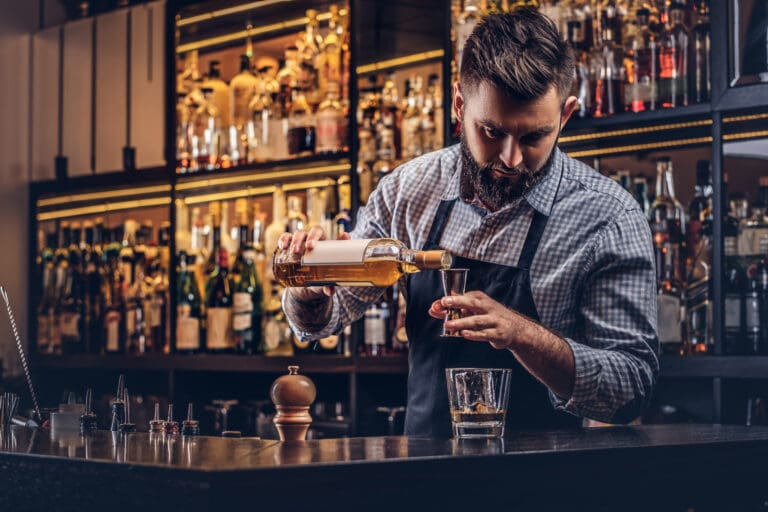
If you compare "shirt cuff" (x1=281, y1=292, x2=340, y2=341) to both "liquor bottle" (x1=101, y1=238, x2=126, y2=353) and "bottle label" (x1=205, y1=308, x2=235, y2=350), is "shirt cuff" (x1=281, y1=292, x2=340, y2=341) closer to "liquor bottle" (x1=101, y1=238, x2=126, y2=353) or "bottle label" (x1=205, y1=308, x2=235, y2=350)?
"bottle label" (x1=205, y1=308, x2=235, y2=350)

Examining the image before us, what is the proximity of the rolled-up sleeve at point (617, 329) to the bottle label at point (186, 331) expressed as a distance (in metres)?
1.99

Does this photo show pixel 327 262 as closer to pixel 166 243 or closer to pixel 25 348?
pixel 166 243

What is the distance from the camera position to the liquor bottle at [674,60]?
2826 mm

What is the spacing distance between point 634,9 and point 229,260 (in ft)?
5.37

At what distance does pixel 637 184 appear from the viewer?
3031mm

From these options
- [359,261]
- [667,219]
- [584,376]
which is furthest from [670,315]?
[359,261]

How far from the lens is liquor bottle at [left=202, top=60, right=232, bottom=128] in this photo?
4.00 m

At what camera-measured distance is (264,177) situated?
379 cm

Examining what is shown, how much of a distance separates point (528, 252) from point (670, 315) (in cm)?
86

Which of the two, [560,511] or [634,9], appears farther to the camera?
[634,9]

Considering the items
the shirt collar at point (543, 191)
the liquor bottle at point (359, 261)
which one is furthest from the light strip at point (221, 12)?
the liquor bottle at point (359, 261)

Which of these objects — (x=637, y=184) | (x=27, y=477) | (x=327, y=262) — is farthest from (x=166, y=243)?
(x=27, y=477)

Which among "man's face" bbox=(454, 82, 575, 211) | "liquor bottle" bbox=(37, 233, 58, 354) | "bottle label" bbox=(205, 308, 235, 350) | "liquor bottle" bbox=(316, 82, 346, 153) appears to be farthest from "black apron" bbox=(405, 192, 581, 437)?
"liquor bottle" bbox=(37, 233, 58, 354)

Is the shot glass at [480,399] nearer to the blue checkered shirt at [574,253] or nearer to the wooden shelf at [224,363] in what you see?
the blue checkered shirt at [574,253]
